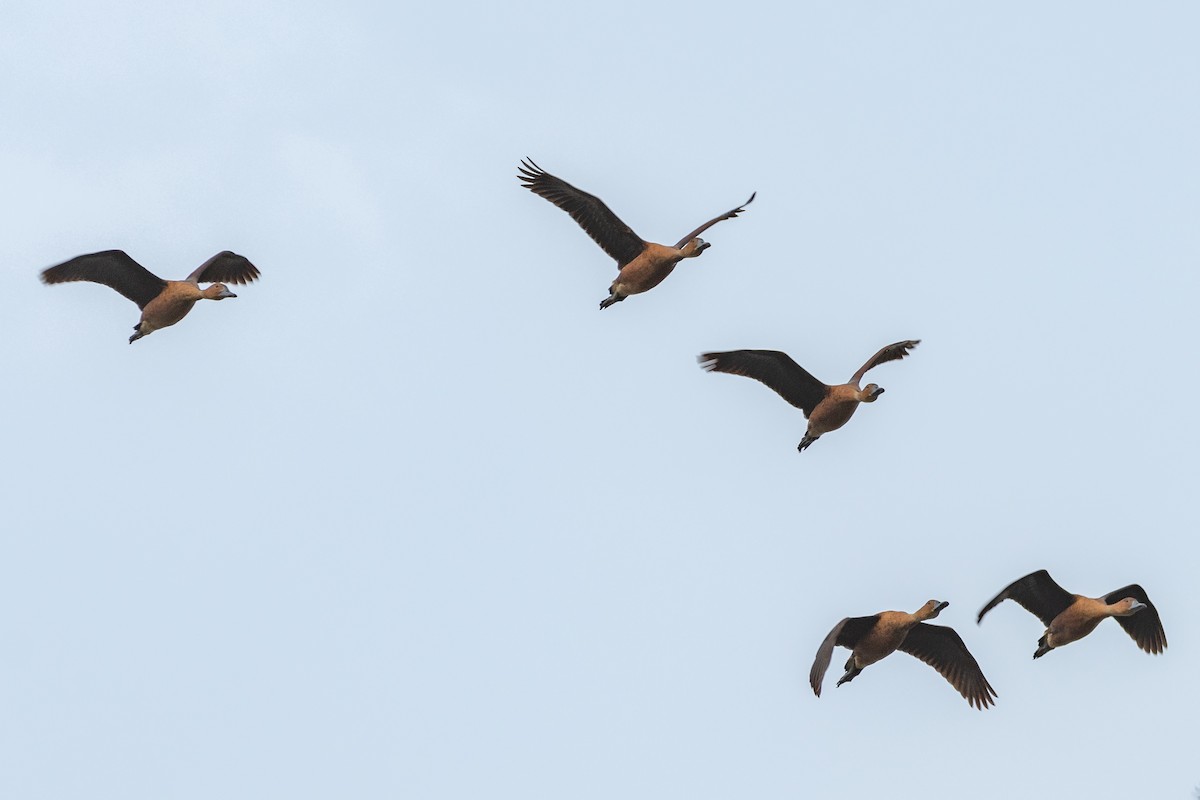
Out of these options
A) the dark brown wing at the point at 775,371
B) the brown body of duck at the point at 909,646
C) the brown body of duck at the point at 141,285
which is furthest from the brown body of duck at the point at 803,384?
the brown body of duck at the point at 141,285

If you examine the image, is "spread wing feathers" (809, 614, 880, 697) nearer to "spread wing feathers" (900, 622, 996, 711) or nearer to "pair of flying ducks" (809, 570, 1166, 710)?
"pair of flying ducks" (809, 570, 1166, 710)

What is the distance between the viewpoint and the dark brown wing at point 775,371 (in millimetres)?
25953

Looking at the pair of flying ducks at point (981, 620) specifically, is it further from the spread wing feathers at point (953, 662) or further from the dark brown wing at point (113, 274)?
the dark brown wing at point (113, 274)

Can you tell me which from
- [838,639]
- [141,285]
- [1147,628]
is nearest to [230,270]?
[141,285]

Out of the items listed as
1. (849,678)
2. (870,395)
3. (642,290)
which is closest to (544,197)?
(642,290)

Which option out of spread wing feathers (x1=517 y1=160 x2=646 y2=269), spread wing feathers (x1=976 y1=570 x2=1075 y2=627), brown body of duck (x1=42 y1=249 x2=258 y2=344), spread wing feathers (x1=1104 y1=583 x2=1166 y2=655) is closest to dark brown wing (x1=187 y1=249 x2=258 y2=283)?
brown body of duck (x1=42 y1=249 x2=258 y2=344)

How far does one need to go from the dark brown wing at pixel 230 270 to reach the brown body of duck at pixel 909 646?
12.0 m

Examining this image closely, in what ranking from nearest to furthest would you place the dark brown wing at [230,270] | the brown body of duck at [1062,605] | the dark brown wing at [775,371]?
the brown body of duck at [1062,605], the dark brown wing at [775,371], the dark brown wing at [230,270]

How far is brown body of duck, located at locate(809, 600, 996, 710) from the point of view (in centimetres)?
2217

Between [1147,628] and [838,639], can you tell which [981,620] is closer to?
[838,639]

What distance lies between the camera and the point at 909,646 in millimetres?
25469

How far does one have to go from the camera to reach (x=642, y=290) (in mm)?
26547

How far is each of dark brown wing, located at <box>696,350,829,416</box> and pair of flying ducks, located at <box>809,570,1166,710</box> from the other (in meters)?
3.83

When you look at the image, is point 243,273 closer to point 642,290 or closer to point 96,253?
point 96,253
